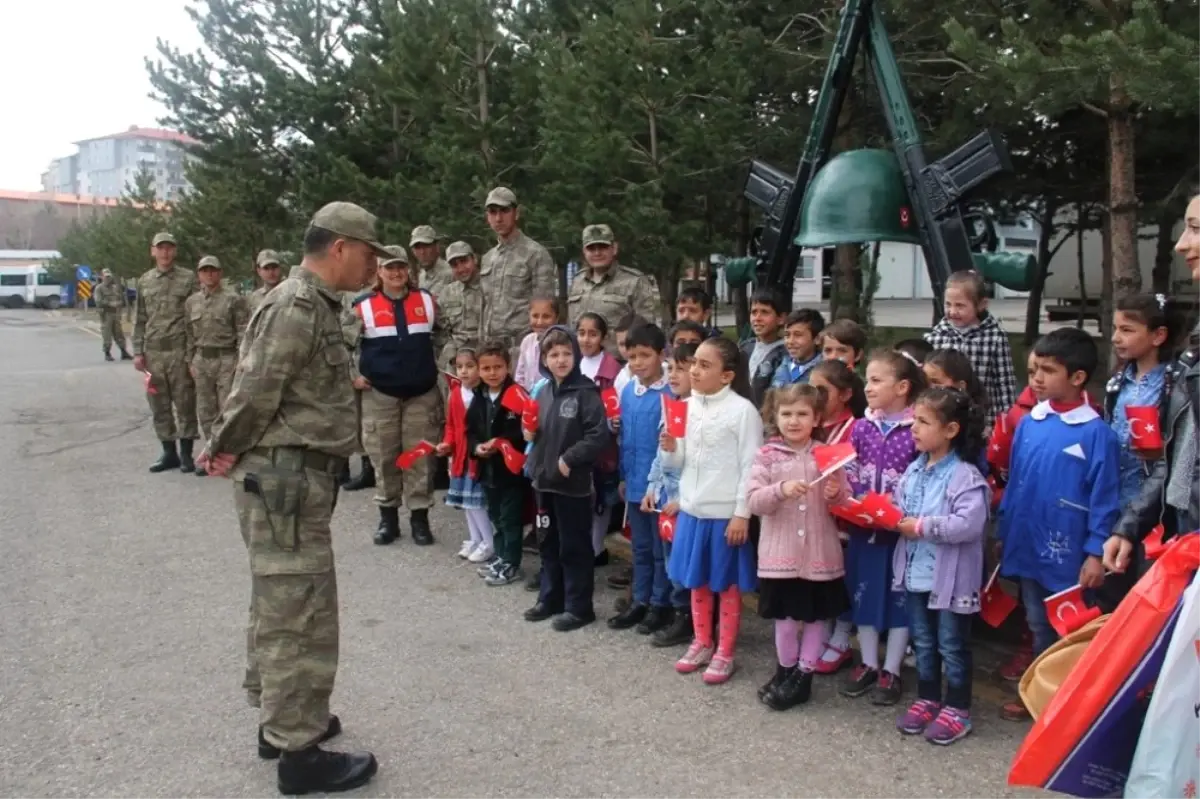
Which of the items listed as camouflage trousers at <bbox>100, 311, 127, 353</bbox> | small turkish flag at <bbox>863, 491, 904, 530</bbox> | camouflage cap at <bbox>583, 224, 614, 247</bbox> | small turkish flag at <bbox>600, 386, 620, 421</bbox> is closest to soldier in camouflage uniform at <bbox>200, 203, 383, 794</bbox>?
small turkish flag at <bbox>863, 491, 904, 530</bbox>

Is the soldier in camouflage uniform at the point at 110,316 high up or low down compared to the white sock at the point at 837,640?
up

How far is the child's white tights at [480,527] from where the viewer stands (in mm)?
6273

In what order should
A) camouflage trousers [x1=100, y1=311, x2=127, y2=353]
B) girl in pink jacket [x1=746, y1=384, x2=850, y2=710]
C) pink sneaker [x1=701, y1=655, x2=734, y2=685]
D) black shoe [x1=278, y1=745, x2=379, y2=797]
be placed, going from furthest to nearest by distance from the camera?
1. camouflage trousers [x1=100, y1=311, x2=127, y2=353]
2. pink sneaker [x1=701, y1=655, x2=734, y2=685]
3. girl in pink jacket [x1=746, y1=384, x2=850, y2=710]
4. black shoe [x1=278, y1=745, x2=379, y2=797]

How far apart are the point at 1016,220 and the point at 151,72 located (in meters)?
14.1

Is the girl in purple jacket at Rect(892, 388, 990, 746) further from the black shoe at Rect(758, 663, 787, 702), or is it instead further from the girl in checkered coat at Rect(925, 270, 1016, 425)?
the girl in checkered coat at Rect(925, 270, 1016, 425)

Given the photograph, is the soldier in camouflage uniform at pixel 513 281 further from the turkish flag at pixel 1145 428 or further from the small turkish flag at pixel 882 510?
the turkish flag at pixel 1145 428

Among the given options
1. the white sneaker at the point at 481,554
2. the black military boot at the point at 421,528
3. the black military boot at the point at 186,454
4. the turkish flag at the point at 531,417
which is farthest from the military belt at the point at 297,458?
the black military boot at the point at 186,454

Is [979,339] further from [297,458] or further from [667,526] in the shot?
[297,458]

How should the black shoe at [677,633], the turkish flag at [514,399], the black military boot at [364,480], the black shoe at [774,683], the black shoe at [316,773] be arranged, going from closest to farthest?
the black shoe at [316,773]
the black shoe at [774,683]
the black shoe at [677,633]
the turkish flag at [514,399]
the black military boot at [364,480]

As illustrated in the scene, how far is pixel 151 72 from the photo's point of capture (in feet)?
55.9

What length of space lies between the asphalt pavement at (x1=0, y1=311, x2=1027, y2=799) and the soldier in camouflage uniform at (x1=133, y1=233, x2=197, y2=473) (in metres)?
2.79

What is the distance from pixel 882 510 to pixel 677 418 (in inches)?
42.3

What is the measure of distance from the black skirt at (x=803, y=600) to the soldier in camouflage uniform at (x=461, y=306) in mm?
4041

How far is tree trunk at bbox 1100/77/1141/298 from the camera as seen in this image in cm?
621
